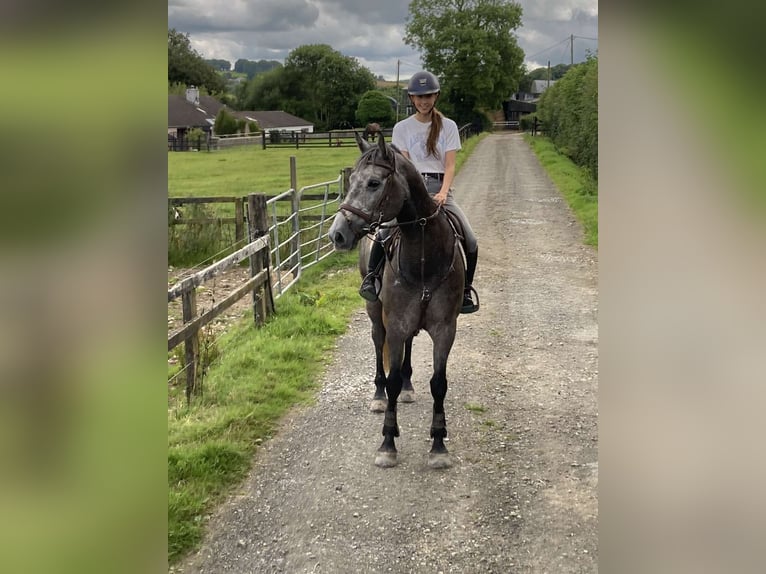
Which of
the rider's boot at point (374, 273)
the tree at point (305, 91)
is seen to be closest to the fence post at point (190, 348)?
the rider's boot at point (374, 273)

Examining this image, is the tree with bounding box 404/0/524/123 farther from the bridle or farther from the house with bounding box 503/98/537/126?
the house with bounding box 503/98/537/126

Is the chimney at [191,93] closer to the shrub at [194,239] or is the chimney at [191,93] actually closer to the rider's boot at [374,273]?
the shrub at [194,239]

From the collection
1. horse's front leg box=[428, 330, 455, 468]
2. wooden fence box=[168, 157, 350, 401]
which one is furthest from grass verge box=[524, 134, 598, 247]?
horse's front leg box=[428, 330, 455, 468]

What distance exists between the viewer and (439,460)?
3969 mm

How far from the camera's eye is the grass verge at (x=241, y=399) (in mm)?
3514

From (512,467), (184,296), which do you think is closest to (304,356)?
(184,296)

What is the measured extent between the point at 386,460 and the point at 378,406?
848 mm

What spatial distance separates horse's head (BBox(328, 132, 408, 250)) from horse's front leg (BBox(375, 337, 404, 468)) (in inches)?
38.3

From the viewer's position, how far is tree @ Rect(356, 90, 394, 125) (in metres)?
6.89

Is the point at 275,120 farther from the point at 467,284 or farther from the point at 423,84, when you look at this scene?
the point at 423,84

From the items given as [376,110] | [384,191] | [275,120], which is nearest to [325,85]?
[275,120]

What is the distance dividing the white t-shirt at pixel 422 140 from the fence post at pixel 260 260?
2866 millimetres
